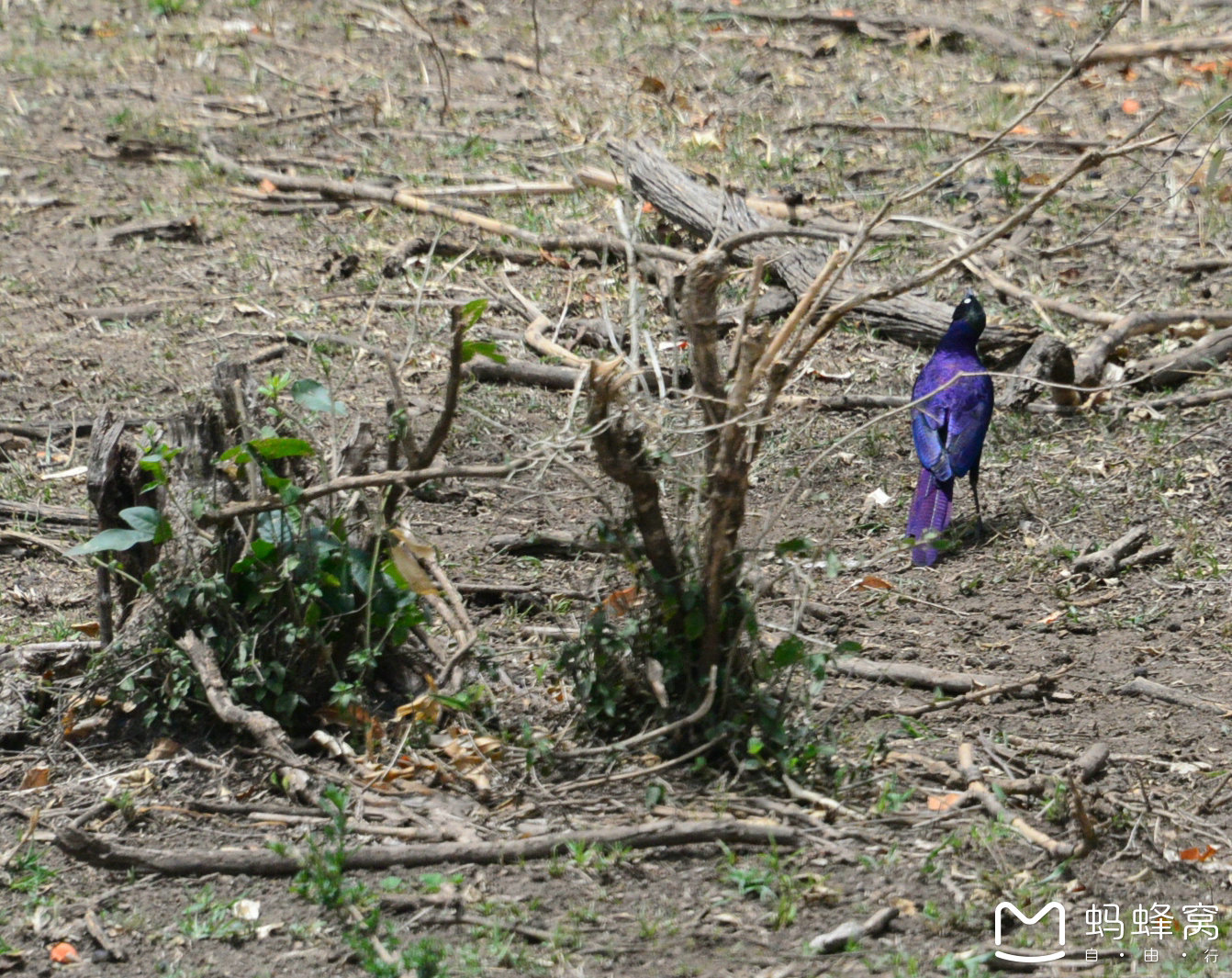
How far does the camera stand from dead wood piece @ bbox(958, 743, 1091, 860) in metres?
3.24

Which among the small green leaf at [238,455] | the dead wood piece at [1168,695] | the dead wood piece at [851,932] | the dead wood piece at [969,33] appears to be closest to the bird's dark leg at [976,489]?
the dead wood piece at [1168,695]

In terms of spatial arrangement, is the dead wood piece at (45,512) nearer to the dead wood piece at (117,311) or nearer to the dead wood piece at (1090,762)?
the dead wood piece at (117,311)

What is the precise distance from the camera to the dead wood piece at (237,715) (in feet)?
11.6

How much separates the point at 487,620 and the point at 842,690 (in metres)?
1.15

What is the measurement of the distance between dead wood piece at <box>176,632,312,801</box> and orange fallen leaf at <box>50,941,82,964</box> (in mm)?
637

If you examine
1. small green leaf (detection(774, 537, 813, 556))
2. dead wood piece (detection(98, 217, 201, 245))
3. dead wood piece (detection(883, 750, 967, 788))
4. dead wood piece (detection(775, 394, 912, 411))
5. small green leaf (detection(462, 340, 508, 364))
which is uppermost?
dead wood piece (detection(98, 217, 201, 245))

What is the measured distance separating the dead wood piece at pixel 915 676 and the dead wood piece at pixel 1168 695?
419 mm

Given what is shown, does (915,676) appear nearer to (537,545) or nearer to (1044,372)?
(537,545)

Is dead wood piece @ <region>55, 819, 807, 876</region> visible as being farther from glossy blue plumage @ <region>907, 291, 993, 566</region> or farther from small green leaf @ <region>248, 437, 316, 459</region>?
glossy blue plumage @ <region>907, 291, 993, 566</region>

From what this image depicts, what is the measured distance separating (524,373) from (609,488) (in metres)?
2.62

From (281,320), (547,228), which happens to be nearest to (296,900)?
(281,320)

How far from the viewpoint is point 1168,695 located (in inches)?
162

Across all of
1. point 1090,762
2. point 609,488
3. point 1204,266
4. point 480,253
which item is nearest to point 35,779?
point 609,488

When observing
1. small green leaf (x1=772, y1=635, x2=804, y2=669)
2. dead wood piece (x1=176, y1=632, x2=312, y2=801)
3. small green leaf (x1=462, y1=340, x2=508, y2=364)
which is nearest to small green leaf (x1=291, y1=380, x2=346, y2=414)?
small green leaf (x1=462, y1=340, x2=508, y2=364)
